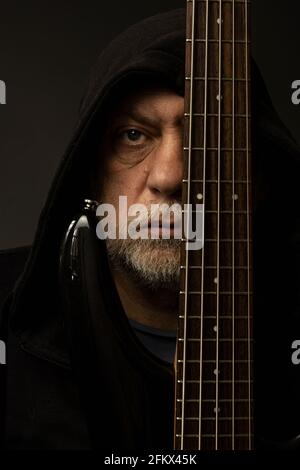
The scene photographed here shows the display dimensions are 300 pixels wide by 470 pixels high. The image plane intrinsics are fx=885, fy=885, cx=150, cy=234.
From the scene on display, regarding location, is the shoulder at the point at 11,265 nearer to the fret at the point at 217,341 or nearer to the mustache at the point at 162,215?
the mustache at the point at 162,215

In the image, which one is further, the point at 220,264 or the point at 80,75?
the point at 80,75

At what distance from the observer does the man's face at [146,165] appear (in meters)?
0.85

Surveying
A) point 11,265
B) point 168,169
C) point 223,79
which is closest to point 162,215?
point 168,169

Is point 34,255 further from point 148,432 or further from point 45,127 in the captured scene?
point 45,127

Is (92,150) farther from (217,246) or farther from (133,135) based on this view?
(217,246)

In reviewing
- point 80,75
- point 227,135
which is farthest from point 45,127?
point 227,135

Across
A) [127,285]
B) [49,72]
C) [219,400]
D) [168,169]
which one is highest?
[49,72]

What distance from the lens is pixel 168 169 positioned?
841 mm

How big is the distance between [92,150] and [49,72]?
1.20 feet

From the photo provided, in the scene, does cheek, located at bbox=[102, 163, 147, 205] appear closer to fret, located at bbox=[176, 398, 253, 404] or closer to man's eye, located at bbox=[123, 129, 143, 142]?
man's eye, located at bbox=[123, 129, 143, 142]

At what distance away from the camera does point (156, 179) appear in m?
0.85

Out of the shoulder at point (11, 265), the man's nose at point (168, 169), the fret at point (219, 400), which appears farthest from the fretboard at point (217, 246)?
the shoulder at point (11, 265)

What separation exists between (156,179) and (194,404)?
0.23m

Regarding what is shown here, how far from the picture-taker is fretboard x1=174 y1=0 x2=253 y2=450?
0.72 metres
